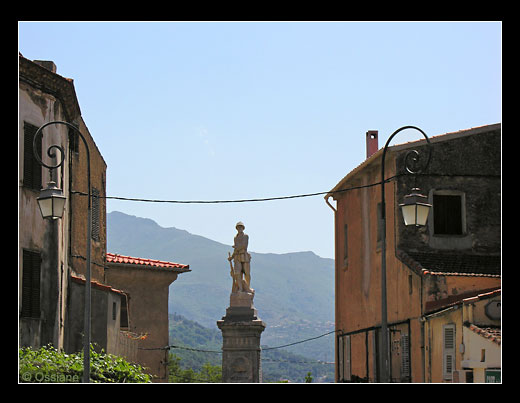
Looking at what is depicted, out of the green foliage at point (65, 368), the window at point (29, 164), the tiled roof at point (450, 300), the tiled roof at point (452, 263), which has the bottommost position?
the green foliage at point (65, 368)

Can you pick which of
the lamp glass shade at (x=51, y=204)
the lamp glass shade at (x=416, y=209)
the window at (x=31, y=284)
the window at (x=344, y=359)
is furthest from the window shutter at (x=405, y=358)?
the lamp glass shade at (x=51, y=204)

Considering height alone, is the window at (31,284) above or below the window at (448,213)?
below

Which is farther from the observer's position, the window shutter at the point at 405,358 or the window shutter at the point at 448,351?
the window shutter at the point at 405,358

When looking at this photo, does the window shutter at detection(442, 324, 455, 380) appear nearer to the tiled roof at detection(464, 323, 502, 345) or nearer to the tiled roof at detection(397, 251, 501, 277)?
the tiled roof at detection(464, 323, 502, 345)

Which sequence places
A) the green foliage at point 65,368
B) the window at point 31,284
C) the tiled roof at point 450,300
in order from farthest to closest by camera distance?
the tiled roof at point 450,300
the window at point 31,284
the green foliage at point 65,368

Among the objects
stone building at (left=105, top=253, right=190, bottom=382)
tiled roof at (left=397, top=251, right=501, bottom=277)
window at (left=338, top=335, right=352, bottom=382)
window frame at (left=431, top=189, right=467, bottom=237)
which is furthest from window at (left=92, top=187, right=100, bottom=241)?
window frame at (left=431, top=189, right=467, bottom=237)

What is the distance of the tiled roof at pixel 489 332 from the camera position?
1888 cm

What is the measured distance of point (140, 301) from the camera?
32531 mm

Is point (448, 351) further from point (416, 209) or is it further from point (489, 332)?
point (416, 209)

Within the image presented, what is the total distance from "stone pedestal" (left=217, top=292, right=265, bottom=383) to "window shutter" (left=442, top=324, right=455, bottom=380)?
917 centimetres

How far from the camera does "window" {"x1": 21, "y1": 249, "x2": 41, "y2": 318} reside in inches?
803

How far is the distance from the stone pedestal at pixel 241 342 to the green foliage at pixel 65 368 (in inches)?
367

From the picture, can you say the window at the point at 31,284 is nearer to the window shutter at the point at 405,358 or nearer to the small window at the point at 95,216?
the small window at the point at 95,216
